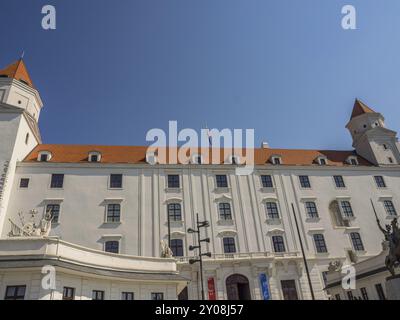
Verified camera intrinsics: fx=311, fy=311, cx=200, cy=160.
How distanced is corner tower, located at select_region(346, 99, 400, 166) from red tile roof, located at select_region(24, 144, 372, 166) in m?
1.44

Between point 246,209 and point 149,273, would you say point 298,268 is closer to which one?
point 246,209

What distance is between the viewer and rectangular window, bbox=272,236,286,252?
107ft

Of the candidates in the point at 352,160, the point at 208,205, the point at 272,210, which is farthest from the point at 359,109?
the point at 208,205

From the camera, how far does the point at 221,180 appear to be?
119 ft

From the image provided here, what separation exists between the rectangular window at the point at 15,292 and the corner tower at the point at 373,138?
42140 mm

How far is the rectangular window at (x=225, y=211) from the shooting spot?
3381cm

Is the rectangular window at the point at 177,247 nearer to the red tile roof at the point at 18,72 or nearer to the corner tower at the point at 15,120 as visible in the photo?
the corner tower at the point at 15,120

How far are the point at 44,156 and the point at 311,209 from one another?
101ft

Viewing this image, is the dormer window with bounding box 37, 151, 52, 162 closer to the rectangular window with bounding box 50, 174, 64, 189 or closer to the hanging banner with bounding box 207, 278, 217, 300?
the rectangular window with bounding box 50, 174, 64, 189

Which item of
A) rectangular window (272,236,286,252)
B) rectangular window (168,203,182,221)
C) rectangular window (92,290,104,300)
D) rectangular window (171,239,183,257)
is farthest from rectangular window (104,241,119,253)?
rectangular window (272,236,286,252)

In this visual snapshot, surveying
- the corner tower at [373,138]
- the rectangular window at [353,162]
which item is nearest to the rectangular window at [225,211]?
the rectangular window at [353,162]

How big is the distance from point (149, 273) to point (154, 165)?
17796 mm
